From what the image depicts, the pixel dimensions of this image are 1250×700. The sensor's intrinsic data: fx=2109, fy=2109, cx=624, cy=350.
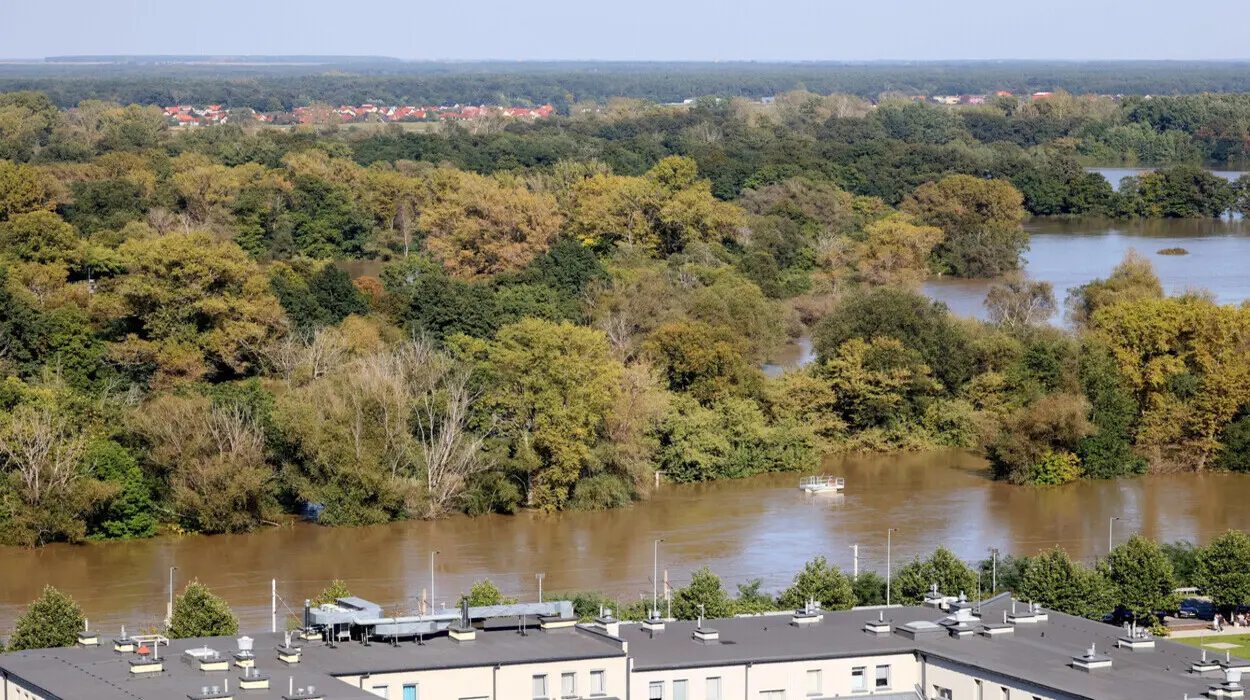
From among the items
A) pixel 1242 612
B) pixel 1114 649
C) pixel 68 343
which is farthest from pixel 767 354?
pixel 1114 649

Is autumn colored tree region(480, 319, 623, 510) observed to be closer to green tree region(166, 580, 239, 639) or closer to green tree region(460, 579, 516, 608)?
green tree region(460, 579, 516, 608)

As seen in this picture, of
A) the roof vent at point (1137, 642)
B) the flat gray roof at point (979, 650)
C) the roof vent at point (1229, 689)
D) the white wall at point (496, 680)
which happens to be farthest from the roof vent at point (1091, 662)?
the white wall at point (496, 680)

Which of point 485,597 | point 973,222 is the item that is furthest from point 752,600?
point 973,222

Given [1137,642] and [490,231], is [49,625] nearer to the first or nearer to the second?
[1137,642]

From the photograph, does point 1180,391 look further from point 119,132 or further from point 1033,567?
point 119,132

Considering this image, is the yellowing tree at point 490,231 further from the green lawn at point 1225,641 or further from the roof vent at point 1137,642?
the roof vent at point 1137,642

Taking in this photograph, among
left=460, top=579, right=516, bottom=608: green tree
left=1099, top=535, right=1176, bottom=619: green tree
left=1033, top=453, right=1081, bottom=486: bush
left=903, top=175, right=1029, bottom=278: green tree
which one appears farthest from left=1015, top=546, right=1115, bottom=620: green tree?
left=903, top=175, right=1029, bottom=278: green tree
